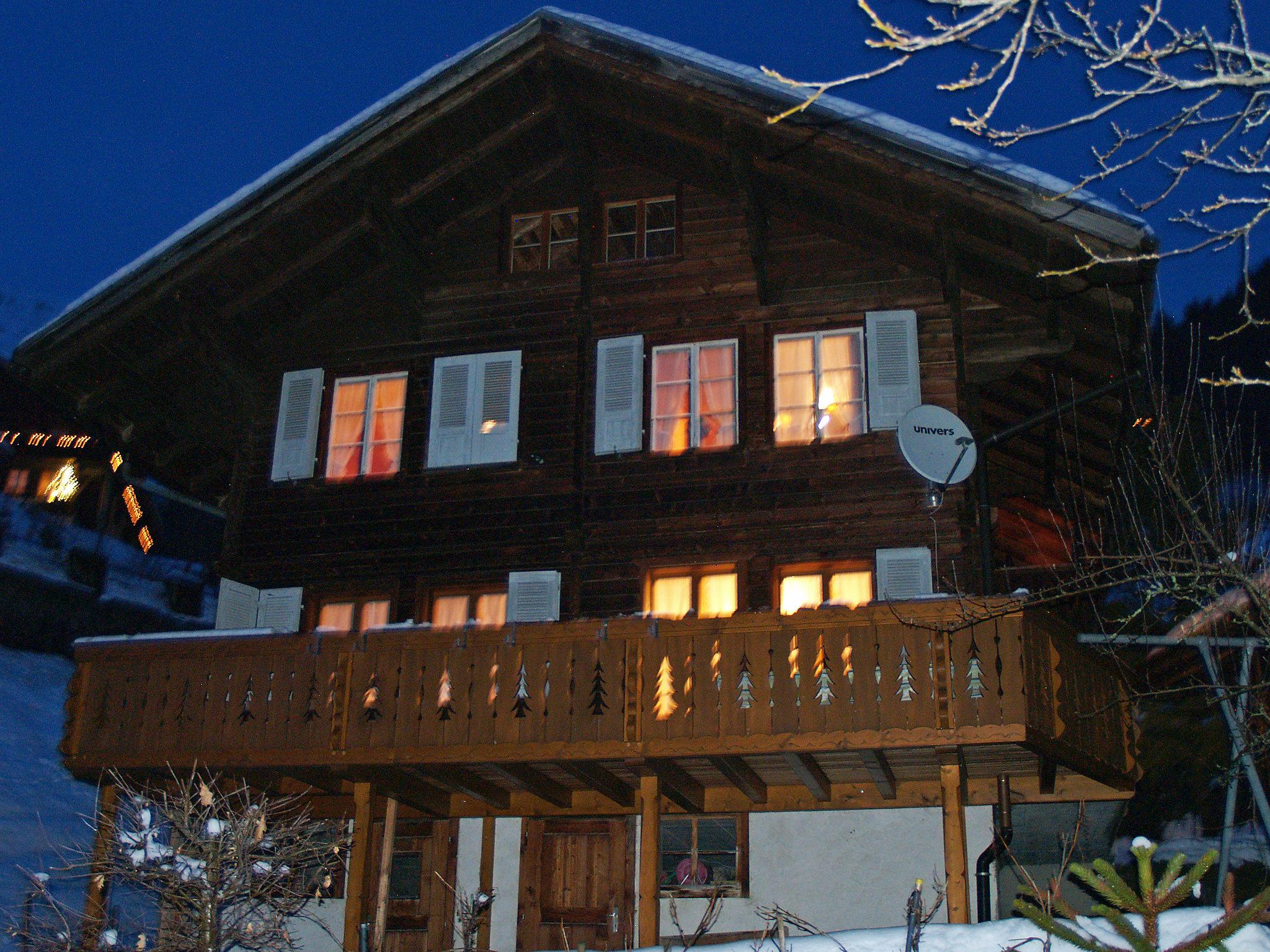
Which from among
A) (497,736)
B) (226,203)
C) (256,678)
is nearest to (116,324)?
(226,203)

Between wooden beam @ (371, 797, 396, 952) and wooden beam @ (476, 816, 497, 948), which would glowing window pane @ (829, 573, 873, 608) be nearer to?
wooden beam @ (476, 816, 497, 948)

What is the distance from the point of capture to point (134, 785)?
1482cm

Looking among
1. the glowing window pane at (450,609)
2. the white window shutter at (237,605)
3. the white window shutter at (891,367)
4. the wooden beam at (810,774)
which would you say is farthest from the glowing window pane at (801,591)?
the white window shutter at (237,605)

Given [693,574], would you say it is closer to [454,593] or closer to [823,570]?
[823,570]

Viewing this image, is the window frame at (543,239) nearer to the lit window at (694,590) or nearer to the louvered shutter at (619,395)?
the louvered shutter at (619,395)

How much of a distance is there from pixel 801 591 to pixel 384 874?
528 cm

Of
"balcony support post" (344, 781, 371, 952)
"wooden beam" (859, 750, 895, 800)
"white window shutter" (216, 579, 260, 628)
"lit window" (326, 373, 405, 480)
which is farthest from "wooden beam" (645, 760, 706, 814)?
"white window shutter" (216, 579, 260, 628)

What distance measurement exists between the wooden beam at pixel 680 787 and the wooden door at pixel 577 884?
2.91ft

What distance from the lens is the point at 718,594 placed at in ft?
50.1

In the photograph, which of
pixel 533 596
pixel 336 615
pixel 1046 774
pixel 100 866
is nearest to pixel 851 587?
pixel 1046 774

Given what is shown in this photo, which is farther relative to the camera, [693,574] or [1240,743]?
[693,574]

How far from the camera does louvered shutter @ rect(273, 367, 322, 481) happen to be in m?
16.9

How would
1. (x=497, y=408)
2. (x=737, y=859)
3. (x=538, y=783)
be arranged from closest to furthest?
(x=538, y=783) < (x=737, y=859) < (x=497, y=408)

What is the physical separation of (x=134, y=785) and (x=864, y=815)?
25.5 feet
